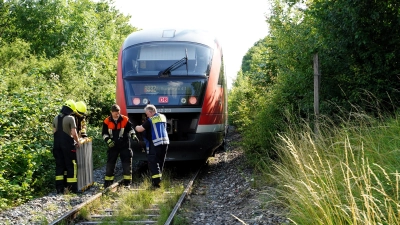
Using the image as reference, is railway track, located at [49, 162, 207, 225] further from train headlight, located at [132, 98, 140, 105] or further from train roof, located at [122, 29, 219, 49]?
train roof, located at [122, 29, 219, 49]

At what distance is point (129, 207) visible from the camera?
6840 mm

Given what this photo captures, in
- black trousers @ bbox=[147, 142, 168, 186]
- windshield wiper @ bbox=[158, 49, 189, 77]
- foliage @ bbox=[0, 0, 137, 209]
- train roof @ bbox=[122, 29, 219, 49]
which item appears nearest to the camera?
foliage @ bbox=[0, 0, 137, 209]

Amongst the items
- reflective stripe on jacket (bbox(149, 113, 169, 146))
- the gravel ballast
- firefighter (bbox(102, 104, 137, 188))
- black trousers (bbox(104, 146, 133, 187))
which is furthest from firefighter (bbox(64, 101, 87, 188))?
reflective stripe on jacket (bbox(149, 113, 169, 146))

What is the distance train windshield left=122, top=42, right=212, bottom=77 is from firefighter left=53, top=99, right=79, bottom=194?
234 cm

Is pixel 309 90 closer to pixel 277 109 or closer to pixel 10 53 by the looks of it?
pixel 277 109

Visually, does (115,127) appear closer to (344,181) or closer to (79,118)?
(79,118)

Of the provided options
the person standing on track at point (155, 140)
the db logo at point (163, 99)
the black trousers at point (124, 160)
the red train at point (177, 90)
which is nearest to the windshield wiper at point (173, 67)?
the red train at point (177, 90)

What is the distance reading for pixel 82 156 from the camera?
8.59 meters

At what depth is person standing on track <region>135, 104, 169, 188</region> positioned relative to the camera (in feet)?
28.3

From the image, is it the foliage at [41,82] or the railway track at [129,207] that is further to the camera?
the foliage at [41,82]

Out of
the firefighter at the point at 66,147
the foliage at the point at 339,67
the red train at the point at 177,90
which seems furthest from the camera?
the red train at the point at 177,90

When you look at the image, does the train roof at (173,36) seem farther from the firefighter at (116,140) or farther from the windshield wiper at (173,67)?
the firefighter at (116,140)

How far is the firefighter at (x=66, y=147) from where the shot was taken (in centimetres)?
823

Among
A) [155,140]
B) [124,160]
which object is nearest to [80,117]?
[124,160]
